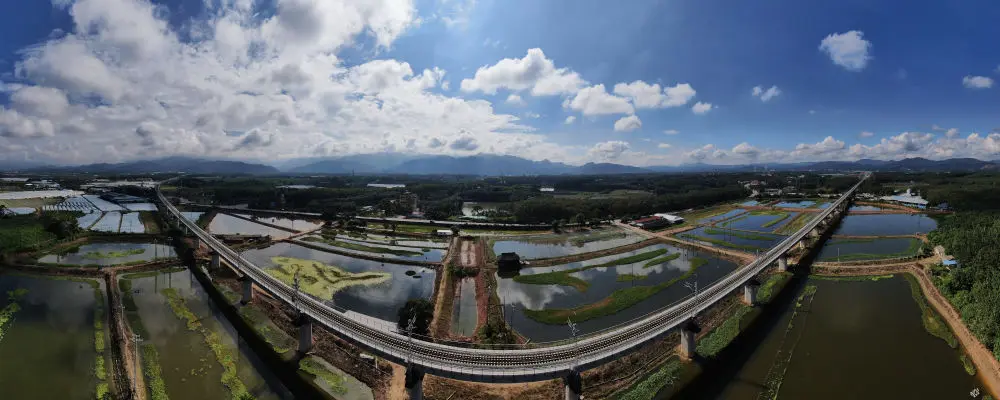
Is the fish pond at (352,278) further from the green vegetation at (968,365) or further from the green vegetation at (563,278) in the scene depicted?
the green vegetation at (968,365)

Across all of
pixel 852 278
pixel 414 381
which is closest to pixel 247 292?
pixel 414 381

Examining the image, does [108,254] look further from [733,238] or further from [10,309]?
[733,238]

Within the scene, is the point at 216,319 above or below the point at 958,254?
below

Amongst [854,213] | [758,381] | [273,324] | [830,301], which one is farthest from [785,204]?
[273,324]

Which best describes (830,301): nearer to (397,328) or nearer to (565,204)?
(397,328)

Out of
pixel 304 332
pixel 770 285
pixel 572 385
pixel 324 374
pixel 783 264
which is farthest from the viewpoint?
pixel 783 264

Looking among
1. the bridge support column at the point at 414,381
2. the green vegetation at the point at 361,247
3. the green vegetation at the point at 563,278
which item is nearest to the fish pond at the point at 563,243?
the green vegetation at the point at 563,278
